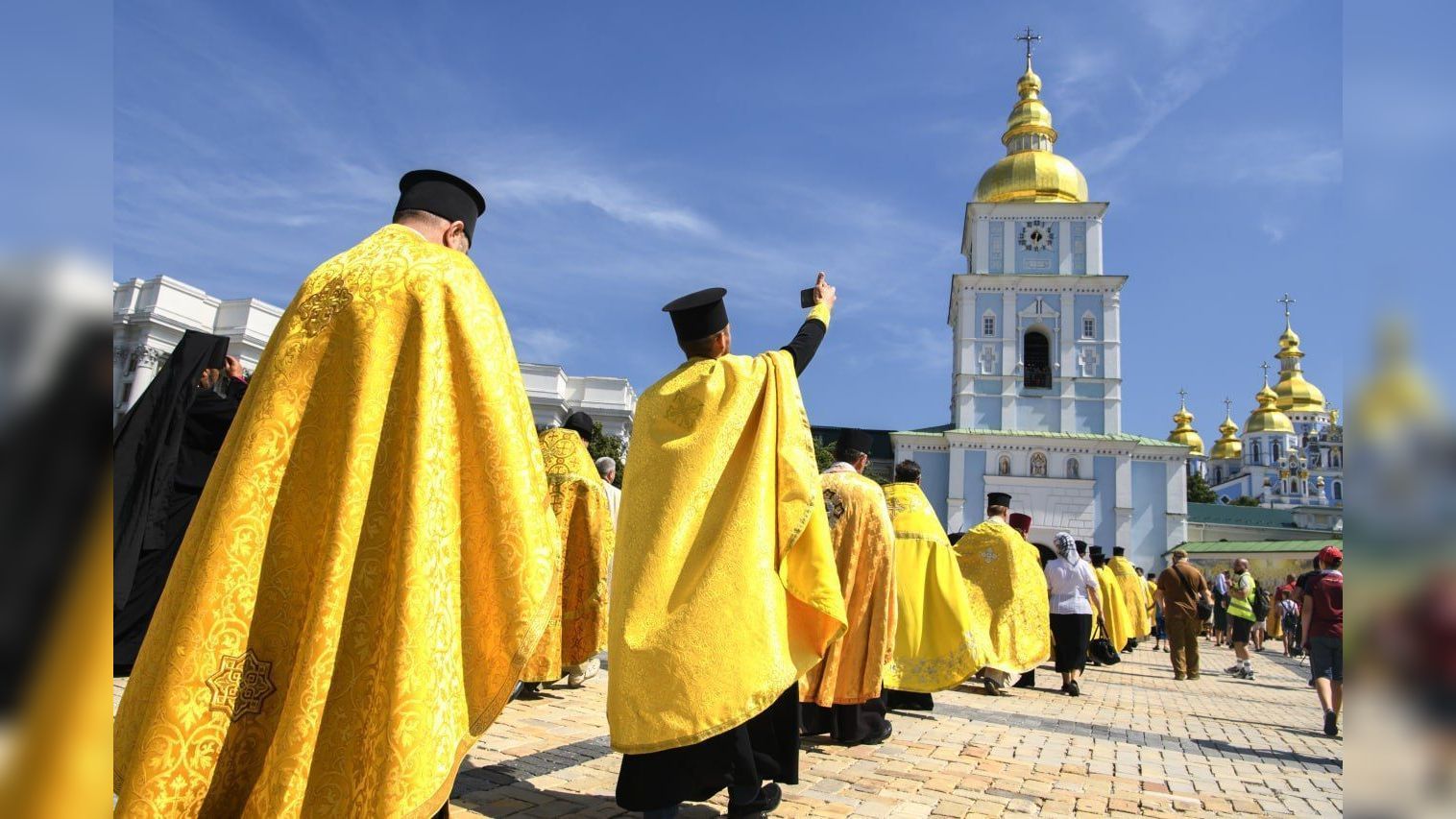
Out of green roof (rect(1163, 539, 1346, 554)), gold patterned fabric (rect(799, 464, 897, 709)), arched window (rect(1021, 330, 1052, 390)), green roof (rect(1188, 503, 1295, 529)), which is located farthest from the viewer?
green roof (rect(1188, 503, 1295, 529))

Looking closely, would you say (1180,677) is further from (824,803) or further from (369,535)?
(369,535)

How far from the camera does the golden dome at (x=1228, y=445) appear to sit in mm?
95625

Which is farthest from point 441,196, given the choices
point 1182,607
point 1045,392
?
point 1045,392

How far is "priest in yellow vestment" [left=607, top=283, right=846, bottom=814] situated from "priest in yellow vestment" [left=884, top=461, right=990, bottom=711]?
3.54 meters

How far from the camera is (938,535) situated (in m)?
8.18

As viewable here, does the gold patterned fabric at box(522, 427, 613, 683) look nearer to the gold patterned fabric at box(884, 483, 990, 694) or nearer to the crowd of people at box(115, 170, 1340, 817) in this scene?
the crowd of people at box(115, 170, 1340, 817)

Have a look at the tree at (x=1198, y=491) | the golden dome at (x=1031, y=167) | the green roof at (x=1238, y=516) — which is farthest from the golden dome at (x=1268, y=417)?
the golden dome at (x=1031, y=167)

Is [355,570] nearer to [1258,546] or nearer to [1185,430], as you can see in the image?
[1258,546]

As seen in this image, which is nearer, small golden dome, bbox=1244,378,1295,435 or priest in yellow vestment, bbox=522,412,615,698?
priest in yellow vestment, bbox=522,412,615,698

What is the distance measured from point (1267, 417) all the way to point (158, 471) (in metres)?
96.3

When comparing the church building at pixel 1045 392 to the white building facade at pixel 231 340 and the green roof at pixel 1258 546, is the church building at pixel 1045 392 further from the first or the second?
the white building facade at pixel 231 340

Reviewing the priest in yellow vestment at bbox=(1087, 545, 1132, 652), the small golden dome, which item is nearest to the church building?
the priest in yellow vestment at bbox=(1087, 545, 1132, 652)

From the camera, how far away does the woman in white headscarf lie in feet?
35.1

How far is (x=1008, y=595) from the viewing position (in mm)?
10219
